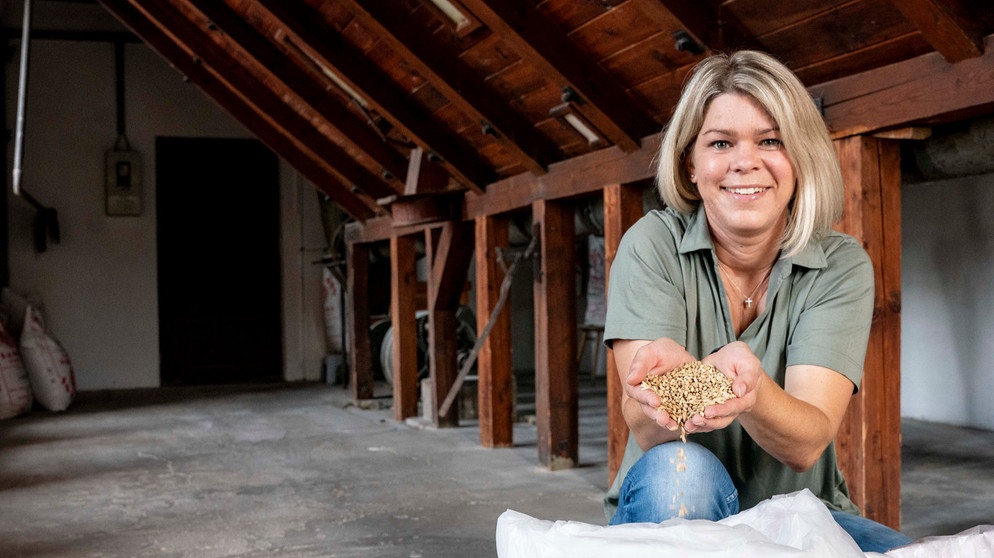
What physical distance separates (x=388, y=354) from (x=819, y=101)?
18.0ft

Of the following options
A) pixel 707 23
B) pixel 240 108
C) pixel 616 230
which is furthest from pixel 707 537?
pixel 240 108

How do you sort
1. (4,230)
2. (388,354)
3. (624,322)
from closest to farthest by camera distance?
(624,322) → (388,354) → (4,230)

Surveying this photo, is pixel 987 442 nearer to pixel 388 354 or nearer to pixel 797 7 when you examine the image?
pixel 797 7

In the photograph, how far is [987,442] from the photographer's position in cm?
515

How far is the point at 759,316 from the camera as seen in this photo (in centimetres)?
157

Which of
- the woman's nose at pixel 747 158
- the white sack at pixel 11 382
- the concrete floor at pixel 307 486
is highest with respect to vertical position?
the woman's nose at pixel 747 158

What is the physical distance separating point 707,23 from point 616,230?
1164 millimetres

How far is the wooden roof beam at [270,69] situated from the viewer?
5387 mm

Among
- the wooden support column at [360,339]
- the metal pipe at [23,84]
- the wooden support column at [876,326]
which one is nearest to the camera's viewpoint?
the wooden support column at [876,326]

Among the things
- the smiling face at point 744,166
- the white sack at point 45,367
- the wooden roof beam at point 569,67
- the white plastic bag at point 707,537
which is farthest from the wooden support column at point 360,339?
the white plastic bag at point 707,537

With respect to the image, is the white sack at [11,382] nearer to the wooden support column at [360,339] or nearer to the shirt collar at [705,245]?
the wooden support column at [360,339]

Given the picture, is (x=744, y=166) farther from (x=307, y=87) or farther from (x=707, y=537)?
(x=307, y=87)

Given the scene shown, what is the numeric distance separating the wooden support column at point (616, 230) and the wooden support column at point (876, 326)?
1174mm

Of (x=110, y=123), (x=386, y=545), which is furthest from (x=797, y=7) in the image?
(x=110, y=123)
